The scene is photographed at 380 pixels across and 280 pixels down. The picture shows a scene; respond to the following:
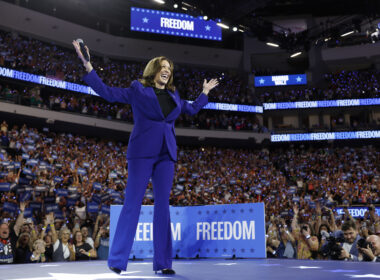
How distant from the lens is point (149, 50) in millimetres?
30797

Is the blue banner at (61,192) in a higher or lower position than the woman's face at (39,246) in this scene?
higher

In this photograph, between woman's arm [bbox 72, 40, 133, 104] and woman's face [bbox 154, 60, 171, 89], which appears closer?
woman's arm [bbox 72, 40, 133, 104]

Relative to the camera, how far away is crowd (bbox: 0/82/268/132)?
2162cm

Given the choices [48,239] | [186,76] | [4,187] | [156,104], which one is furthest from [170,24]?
[156,104]

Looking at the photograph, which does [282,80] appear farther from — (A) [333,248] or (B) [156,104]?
(B) [156,104]

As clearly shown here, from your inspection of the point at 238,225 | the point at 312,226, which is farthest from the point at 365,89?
the point at 238,225

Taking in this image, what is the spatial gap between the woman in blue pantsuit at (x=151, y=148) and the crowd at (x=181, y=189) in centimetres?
226

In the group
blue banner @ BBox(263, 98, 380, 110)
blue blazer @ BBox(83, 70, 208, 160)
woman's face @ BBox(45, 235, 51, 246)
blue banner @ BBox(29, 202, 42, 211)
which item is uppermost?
blue banner @ BBox(263, 98, 380, 110)

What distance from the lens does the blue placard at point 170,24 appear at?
27891 millimetres

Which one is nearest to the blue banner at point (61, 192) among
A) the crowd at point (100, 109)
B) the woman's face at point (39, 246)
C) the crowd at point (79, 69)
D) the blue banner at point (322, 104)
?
the woman's face at point (39, 246)

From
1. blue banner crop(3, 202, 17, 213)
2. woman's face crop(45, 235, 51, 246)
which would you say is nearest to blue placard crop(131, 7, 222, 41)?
blue banner crop(3, 202, 17, 213)

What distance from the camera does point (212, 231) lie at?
4.95m

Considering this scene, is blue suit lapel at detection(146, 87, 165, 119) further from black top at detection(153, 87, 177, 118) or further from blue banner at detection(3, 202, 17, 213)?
blue banner at detection(3, 202, 17, 213)

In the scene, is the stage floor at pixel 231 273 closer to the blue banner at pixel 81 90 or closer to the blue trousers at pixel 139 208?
the blue trousers at pixel 139 208
